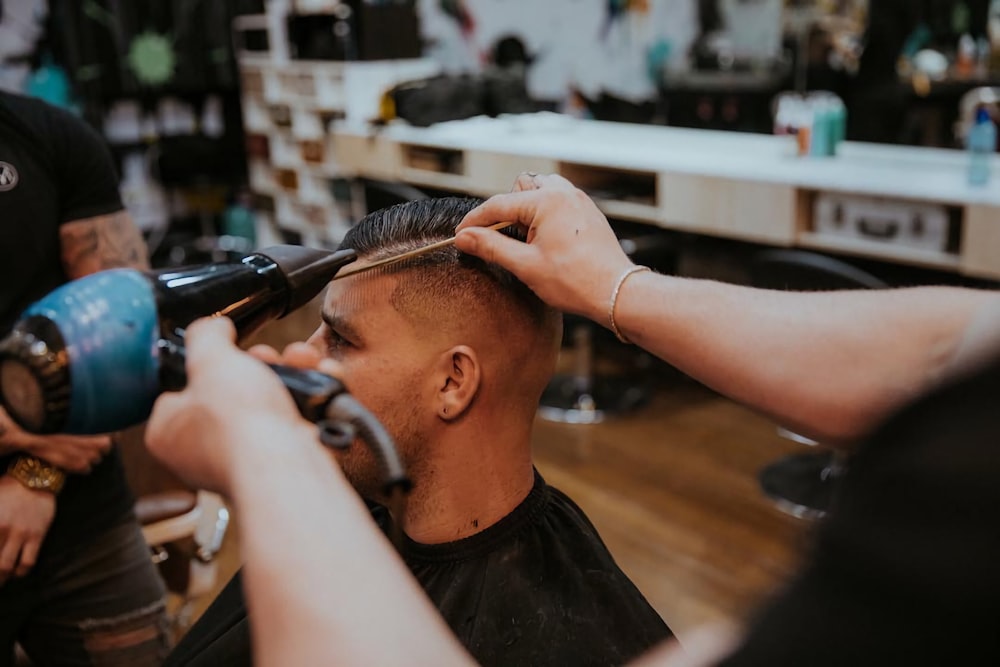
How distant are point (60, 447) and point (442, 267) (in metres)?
0.73

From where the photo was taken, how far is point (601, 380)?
14.9ft

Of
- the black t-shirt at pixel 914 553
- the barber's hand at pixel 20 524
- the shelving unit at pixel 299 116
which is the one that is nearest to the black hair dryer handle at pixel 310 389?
the black t-shirt at pixel 914 553

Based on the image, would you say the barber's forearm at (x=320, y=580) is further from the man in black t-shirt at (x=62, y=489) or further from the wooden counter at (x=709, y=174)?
the wooden counter at (x=709, y=174)

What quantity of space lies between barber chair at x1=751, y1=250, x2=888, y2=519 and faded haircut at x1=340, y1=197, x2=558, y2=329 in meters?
1.41

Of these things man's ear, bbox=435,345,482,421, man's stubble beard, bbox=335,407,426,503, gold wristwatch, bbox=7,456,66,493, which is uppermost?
man's ear, bbox=435,345,482,421

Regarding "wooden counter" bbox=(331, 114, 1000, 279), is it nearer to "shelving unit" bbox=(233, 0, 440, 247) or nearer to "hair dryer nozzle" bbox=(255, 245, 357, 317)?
"shelving unit" bbox=(233, 0, 440, 247)

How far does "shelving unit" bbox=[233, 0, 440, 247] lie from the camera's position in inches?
207

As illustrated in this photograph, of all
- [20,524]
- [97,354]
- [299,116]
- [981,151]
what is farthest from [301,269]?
[299,116]

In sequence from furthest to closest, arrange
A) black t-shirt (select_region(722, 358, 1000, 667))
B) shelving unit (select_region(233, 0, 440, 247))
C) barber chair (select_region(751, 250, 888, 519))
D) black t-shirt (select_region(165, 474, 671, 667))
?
1. shelving unit (select_region(233, 0, 440, 247))
2. barber chair (select_region(751, 250, 888, 519))
3. black t-shirt (select_region(165, 474, 671, 667))
4. black t-shirt (select_region(722, 358, 1000, 667))

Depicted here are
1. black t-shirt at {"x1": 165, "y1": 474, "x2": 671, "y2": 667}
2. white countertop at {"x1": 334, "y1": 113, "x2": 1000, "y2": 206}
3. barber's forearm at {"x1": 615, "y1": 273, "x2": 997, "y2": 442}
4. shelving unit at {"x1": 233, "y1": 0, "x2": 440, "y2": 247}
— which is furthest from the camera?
shelving unit at {"x1": 233, "y1": 0, "x2": 440, "y2": 247}

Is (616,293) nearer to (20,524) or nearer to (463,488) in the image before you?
(463,488)

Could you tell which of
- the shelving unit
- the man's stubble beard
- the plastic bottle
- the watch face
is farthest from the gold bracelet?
the shelving unit

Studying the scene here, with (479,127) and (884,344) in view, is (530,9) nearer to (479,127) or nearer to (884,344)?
(479,127)

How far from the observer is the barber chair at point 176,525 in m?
1.95
